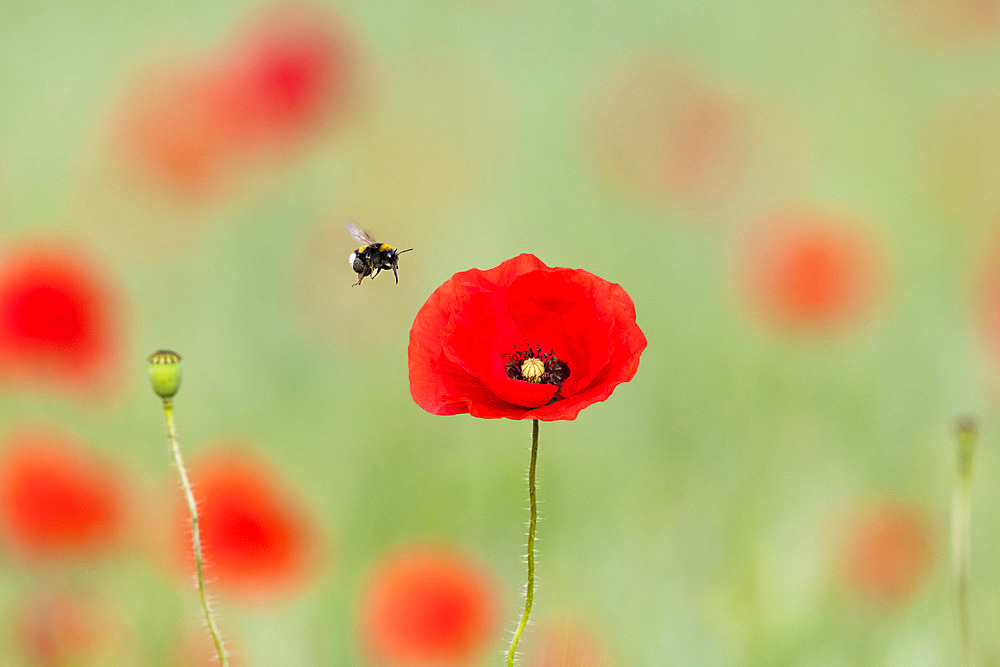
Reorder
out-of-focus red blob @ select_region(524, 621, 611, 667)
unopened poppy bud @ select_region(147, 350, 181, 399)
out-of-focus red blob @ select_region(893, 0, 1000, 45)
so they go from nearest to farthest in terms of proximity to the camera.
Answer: unopened poppy bud @ select_region(147, 350, 181, 399)
out-of-focus red blob @ select_region(524, 621, 611, 667)
out-of-focus red blob @ select_region(893, 0, 1000, 45)

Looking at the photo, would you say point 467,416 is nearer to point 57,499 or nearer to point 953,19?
point 57,499

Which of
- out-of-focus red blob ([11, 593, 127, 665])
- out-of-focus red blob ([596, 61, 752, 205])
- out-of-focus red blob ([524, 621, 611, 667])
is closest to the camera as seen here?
out-of-focus red blob ([524, 621, 611, 667])

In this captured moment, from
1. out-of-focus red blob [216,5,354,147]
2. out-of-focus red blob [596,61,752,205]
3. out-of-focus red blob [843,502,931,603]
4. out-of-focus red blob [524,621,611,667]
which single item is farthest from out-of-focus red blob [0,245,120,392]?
out-of-focus red blob [596,61,752,205]

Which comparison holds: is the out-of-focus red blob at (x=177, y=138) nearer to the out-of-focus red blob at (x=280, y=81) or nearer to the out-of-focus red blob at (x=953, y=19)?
the out-of-focus red blob at (x=280, y=81)

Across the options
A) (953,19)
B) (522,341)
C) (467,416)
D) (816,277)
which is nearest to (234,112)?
(467,416)

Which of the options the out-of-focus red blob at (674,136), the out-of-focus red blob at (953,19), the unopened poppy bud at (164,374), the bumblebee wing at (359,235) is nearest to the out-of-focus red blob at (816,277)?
the out-of-focus red blob at (674,136)

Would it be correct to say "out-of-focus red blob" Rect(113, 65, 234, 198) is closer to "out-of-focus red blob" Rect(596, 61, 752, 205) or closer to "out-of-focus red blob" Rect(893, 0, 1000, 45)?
"out-of-focus red blob" Rect(596, 61, 752, 205)

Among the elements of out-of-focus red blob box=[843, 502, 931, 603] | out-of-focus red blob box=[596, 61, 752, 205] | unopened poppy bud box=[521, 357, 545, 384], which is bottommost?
out-of-focus red blob box=[843, 502, 931, 603]
